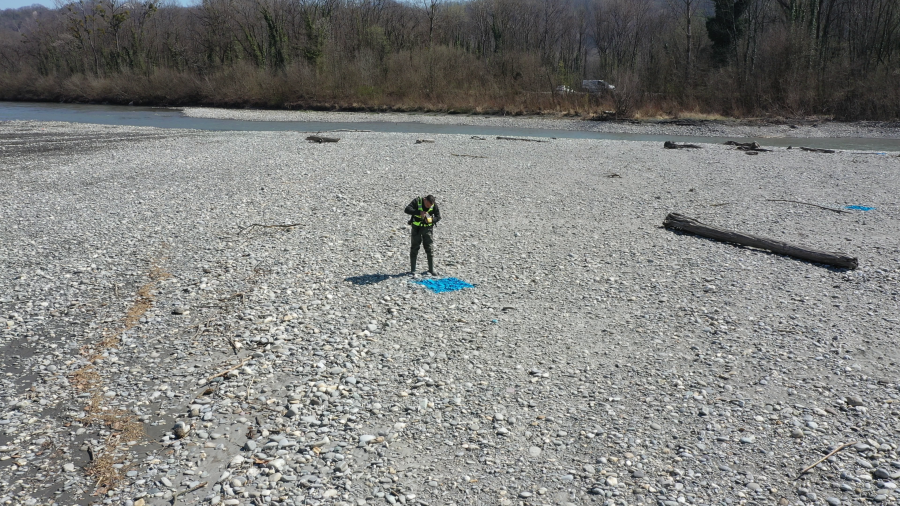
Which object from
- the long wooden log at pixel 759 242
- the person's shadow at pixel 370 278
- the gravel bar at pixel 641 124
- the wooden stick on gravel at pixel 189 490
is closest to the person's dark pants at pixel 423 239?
the person's shadow at pixel 370 278

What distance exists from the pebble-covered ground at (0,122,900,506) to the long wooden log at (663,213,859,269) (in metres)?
0.22

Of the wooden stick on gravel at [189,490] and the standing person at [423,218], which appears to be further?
the standing person at [423,218]

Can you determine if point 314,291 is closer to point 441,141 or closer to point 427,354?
point 427,354

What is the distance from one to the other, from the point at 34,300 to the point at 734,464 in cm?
952

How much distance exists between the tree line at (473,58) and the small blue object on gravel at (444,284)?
36.2 m

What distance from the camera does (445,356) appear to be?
25.6 feet

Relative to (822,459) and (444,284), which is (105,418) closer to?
(444,284)

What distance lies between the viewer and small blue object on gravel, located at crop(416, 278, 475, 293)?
994 cm

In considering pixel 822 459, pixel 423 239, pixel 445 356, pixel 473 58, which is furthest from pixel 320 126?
pixel 822 459

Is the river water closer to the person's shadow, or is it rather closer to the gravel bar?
the gravel bar

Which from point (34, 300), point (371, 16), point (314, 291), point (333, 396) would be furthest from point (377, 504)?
point (371, 16)

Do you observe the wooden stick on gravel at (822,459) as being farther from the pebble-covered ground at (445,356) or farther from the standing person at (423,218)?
the standing person at (423,218)

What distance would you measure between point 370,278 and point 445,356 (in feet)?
9.75

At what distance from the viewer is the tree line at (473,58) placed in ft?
142
